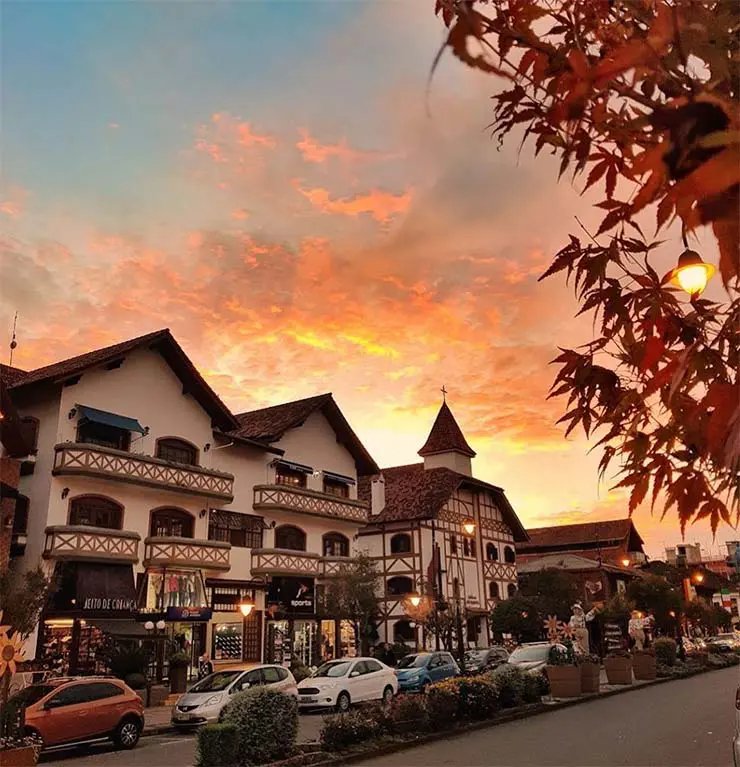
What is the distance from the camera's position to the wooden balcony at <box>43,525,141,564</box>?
2456cm

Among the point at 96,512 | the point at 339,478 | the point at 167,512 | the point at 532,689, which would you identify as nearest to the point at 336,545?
the point at 339,478

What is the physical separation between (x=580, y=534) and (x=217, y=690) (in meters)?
54.5

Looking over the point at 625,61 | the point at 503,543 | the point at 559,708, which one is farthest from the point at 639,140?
the point at 503,543

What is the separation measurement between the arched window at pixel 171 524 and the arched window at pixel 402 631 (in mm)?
16873

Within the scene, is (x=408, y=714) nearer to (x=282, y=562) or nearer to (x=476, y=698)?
(x=476, y=698)

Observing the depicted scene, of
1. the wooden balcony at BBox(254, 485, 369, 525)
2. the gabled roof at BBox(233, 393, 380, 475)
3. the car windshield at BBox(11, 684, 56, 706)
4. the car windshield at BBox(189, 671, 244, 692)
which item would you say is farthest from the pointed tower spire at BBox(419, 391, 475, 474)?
the car windshield at BBox(11, 684, 56, 706)

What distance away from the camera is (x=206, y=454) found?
1266 inches

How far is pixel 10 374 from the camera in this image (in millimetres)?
29469

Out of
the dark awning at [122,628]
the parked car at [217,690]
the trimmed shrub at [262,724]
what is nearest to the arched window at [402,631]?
the dark awning at [122,628]

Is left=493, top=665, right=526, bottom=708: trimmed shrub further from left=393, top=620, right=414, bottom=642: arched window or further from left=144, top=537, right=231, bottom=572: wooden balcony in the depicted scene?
left=393, top=620, right=414, bottom=642: arched window

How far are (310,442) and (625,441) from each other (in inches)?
1383

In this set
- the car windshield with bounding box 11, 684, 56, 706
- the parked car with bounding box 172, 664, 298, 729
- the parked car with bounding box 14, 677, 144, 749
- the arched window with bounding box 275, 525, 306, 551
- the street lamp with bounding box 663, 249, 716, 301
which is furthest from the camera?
the arched window with bounding box 275, 525, 306, 551

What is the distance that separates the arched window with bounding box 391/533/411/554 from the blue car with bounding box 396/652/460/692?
55.4 feet

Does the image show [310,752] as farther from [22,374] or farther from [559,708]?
[22,374]
